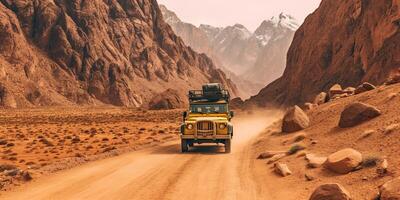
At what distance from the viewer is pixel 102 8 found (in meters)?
165

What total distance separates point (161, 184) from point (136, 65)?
158 meters

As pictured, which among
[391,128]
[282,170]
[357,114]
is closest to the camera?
[282,170]

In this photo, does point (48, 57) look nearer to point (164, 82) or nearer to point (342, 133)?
point (164, 82)

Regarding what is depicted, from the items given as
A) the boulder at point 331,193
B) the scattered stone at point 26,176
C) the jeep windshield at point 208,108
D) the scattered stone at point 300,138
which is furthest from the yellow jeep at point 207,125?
the boulder at point 331,193

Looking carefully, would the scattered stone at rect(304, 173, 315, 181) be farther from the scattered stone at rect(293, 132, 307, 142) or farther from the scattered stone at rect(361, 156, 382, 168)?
the scattered stone at rect(293, 132, 307, 142)

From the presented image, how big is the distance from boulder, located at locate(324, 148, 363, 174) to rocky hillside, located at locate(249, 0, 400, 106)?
36060 millimetres

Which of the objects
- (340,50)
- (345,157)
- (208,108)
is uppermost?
(340,50)

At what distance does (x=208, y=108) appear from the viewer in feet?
72.5

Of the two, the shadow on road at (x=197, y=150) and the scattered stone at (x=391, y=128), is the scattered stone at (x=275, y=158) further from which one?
the scattered stone at (x=391, y=128)

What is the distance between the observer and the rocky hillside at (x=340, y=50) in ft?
164

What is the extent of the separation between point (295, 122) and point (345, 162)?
12124 mm

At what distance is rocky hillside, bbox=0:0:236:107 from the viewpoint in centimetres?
11831

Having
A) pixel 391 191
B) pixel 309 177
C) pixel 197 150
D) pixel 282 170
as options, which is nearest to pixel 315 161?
pixel 282 170

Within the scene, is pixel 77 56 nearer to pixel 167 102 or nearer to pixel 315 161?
pixel 167 102
